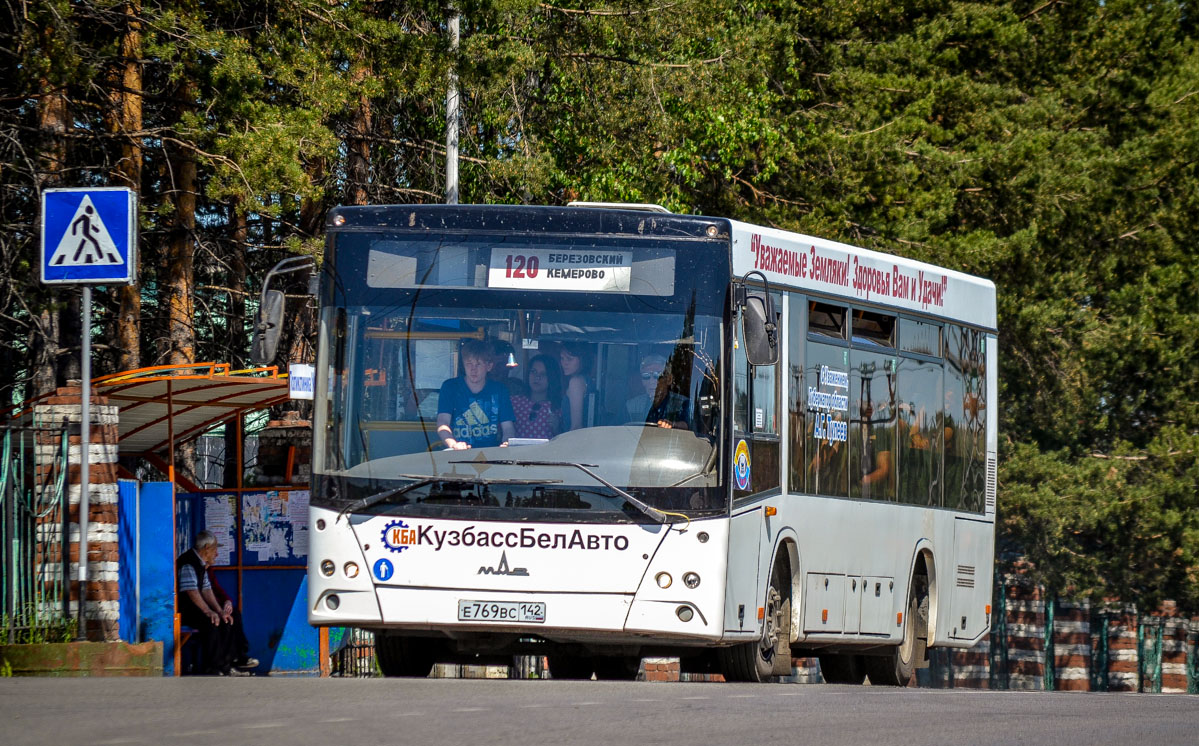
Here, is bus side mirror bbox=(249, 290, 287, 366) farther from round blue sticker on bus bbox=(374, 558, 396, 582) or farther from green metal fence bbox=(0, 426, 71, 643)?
green metal fence bbox=(0, 426, 71, 643)

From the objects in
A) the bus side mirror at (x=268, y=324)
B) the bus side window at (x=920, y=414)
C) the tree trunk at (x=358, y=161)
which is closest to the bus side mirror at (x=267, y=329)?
the bus side mirror at (x=268, y=324)

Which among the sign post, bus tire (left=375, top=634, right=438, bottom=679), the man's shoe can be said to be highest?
the sign post

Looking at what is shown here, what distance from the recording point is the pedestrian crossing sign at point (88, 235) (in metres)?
12.5

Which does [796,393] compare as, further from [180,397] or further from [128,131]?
[128,131]

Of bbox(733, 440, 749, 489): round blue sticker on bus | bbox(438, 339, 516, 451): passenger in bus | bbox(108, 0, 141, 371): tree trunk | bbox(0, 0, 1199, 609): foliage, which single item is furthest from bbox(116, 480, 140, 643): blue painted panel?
bbox(733, 440, 749, 489): round blue sticker on bus

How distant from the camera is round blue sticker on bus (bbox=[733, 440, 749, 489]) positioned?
39.9 ft

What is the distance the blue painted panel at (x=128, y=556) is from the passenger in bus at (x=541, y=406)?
13.1 feet

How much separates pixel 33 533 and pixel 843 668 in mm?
6777

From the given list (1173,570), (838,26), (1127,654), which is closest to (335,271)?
(838,26)

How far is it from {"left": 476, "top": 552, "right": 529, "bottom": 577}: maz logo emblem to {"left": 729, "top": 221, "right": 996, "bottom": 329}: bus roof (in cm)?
229

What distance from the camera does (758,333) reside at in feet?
39.3

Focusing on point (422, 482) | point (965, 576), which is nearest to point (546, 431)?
point (422, 482)

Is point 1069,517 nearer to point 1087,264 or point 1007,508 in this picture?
point 1007,508

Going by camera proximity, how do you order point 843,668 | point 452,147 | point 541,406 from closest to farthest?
point 541,406, point 843,668, point 452,147
